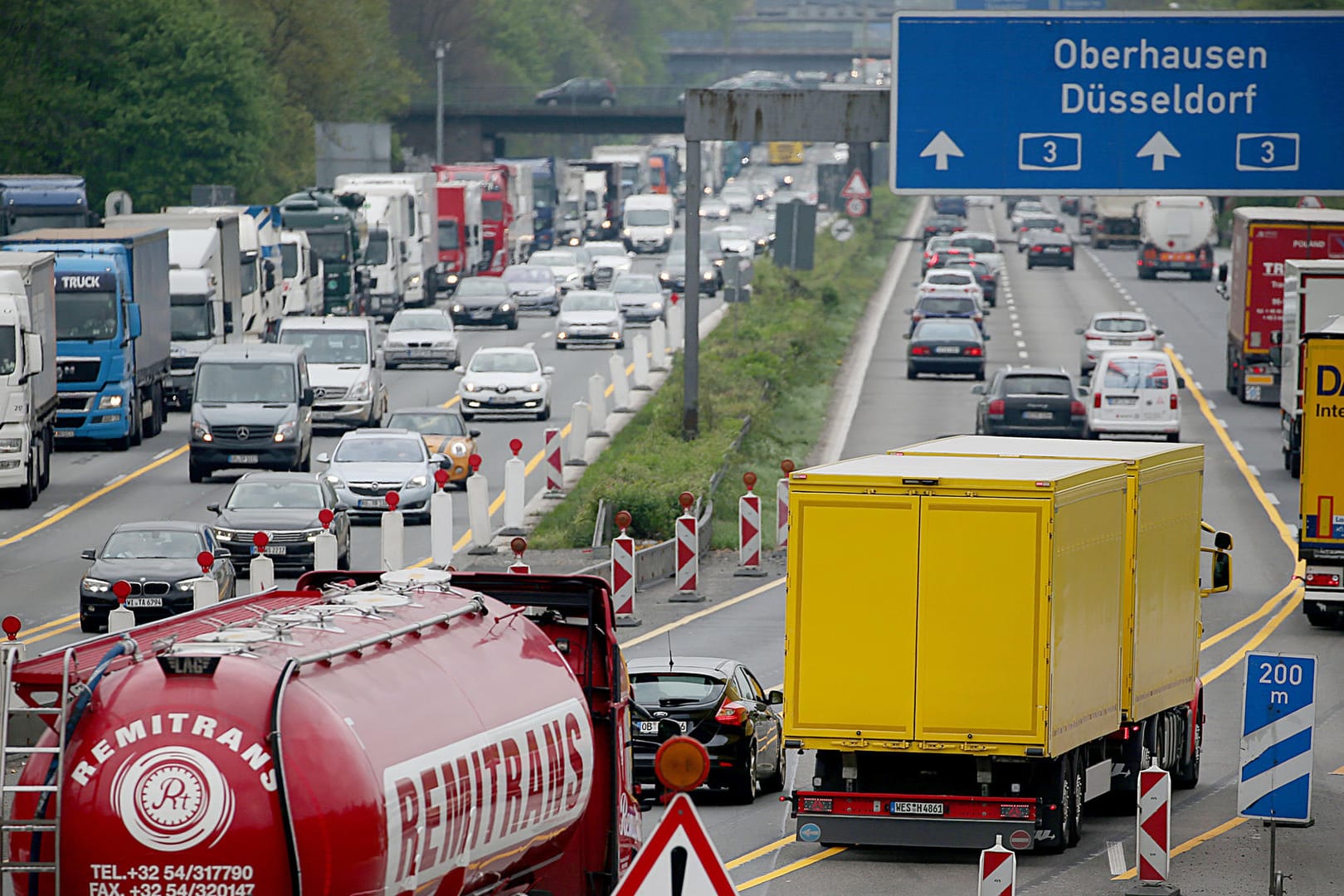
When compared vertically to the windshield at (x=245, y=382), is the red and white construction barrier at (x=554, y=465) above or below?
below

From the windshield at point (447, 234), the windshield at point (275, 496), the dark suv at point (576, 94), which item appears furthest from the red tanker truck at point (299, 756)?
the dark suv at point (576, 94)

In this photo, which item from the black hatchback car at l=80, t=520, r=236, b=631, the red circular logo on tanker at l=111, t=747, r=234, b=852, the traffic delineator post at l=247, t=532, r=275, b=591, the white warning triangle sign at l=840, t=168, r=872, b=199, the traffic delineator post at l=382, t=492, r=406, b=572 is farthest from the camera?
the white warning triangle sign at l=840, t=168, r=872, b=199

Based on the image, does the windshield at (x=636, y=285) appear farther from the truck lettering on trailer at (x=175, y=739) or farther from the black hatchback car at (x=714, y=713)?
the truck lettering on trailer at (x=175, y=739)

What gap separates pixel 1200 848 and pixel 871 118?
14610mm

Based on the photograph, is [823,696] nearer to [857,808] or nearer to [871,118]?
[857,808]

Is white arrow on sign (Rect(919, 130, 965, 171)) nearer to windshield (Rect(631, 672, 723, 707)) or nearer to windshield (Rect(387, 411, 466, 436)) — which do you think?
windshield (Rect(631, 672, 723, 707))

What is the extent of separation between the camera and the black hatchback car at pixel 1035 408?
42250mm

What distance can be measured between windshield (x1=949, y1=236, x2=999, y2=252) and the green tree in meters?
24.9

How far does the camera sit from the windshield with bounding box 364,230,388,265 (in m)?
67.4

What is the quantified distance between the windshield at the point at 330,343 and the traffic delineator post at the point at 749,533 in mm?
14110

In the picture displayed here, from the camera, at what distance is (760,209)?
148 meters

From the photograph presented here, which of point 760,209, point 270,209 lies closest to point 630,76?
point 760,209

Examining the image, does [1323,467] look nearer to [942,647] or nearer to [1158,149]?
[1158,149]

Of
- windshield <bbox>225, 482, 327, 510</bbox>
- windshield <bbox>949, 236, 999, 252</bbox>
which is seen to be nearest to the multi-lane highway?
windshield <bbox>225, 482, 327, 510</bbox>
